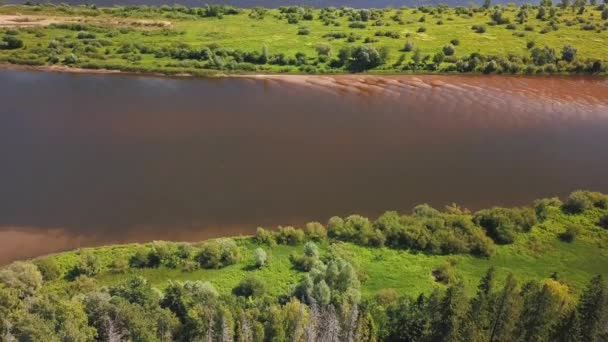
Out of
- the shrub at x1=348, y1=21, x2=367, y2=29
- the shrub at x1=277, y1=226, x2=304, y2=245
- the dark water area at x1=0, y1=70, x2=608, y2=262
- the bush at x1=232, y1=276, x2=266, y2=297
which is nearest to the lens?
the bush at x1=232, y1=276, x2=266, y2=297

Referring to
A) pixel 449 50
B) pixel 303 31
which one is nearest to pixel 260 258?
pixel 449 50

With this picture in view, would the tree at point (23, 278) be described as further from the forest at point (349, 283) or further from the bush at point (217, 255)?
the bush at point (217, 255)

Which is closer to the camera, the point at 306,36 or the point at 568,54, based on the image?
→ the point at 568,54

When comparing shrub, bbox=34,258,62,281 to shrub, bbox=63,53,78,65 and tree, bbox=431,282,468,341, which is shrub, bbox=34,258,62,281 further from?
shrub, bbox=63,53,78,65

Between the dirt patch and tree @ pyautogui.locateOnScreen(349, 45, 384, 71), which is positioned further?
the dirt patch

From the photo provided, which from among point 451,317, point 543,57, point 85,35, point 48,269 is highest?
point 85,35

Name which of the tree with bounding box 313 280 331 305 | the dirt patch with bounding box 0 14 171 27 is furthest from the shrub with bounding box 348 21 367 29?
the tree with bounding box 313 280 331 305

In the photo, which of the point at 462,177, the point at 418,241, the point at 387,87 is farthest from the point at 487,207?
the point at 387,87

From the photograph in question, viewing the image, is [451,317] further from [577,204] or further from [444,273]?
[577,204]
